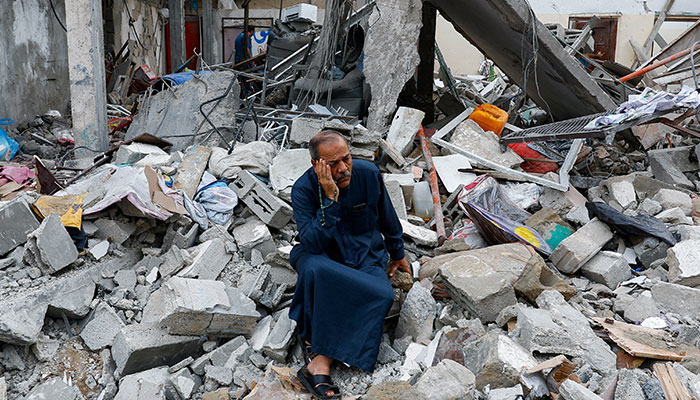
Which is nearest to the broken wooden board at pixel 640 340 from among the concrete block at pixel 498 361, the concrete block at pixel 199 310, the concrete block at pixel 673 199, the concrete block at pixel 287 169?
the concrete block at pixel 498 361

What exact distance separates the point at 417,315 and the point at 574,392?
4.05 ft

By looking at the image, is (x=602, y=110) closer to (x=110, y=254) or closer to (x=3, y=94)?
(x=110, y=254)

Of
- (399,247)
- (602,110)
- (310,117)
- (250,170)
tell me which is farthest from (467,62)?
(399,247)

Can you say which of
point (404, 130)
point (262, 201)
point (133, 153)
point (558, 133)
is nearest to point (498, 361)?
point (262, 201)

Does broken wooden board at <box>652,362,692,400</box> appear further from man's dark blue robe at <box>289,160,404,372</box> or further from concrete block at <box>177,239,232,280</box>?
concrete block at <box>177,239,232,280</box>

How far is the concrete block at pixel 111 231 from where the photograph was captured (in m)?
4.49

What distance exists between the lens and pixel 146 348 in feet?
11.6

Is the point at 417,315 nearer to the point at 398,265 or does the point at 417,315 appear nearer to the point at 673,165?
the point at 398,265

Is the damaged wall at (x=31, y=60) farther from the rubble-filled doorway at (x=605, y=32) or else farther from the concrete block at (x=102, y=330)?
the rubble-filled doorway at (x=605, y=32)

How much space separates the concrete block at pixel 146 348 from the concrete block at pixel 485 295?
1711mm

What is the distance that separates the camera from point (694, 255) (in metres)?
4.31

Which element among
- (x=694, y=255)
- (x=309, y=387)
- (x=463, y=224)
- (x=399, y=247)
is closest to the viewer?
(x=309, y=387)

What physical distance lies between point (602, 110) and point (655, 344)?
14.1ft

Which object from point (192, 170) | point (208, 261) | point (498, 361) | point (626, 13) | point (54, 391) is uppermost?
point (626, 13)
